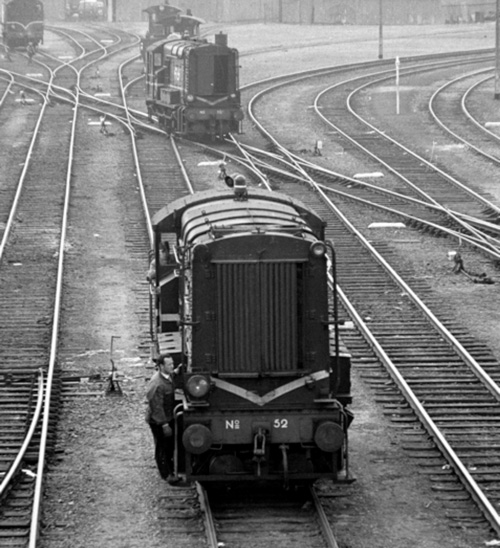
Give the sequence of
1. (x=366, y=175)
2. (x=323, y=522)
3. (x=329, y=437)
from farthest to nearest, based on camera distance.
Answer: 1. (x=366, y=175)
2. (x=329, y=437)
3. (x=323, y=522)

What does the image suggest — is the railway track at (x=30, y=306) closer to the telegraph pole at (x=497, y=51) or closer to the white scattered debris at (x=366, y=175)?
the white scattered debris at (x=366, y=175)

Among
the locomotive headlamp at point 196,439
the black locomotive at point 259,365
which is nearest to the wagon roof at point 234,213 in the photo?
the black locomotive at point 259,365

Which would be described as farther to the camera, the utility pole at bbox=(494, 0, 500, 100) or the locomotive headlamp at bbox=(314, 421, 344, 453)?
the utility pole at bbox=(494, 0, 500, 100)

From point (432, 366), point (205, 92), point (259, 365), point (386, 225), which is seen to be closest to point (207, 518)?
point (259, 365)

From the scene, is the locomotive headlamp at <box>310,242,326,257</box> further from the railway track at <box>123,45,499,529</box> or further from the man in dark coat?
the railway track at <box>123,45,499,529</box>

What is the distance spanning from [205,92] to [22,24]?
31464 mm

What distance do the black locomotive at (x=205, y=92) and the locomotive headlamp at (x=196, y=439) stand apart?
1018 inches

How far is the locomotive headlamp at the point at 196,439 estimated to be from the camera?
11.2m

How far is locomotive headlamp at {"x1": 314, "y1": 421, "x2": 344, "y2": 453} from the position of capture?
37.1 ft

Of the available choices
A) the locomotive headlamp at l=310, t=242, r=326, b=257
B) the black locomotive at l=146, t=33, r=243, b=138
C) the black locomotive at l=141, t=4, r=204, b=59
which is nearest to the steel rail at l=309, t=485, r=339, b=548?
the locomotive headlamp at l=310, t=242, r=326, b=257

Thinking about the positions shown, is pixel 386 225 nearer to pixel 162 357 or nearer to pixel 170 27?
pixel 162 357

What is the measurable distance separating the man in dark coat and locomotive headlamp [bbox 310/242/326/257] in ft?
5.47

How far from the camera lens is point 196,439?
11.2 metres

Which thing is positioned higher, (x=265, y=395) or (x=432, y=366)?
(x=265, y=395)
